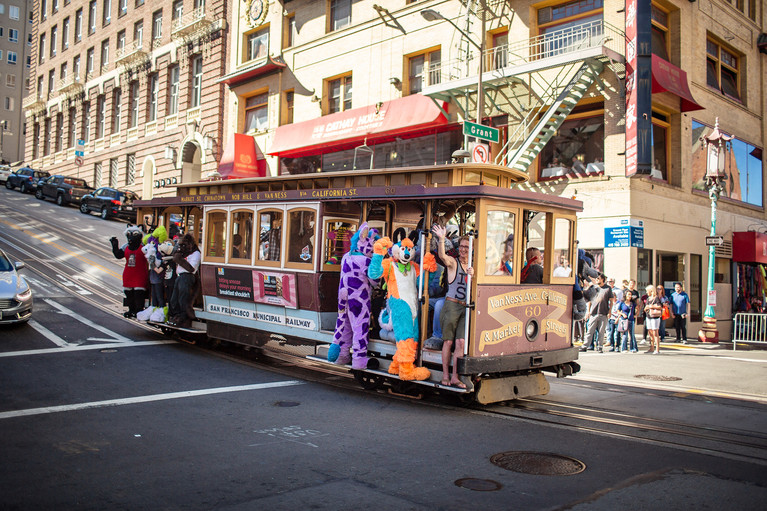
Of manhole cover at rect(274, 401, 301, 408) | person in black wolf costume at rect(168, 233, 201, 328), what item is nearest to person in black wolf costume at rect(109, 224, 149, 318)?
person in black wolf costume at rect(168, 233, 201, 328)

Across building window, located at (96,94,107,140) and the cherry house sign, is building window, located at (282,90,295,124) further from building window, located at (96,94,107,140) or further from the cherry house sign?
building window, located at (96,94,107,140)

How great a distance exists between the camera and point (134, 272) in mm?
12797

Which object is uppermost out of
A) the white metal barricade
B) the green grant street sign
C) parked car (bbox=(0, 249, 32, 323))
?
the green grant street sign

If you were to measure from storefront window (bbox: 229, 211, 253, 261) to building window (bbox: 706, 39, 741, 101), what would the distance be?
18.2 meters

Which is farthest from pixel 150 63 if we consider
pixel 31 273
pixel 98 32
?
pixel 31 273

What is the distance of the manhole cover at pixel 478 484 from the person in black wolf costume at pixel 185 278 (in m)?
7.90

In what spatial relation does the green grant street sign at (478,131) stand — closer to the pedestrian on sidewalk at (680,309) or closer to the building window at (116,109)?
the pedestrian on sidewalk at (680,309)

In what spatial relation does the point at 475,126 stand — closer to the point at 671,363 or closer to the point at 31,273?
the point at 671,363

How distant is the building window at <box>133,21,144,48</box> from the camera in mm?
39722

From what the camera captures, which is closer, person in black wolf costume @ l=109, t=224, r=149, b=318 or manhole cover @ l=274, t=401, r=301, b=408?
manhole cover @ l=274, t=401, r=301, b=408

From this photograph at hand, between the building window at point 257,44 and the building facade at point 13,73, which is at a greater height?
the building facade at point 13,73

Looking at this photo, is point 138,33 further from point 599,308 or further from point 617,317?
point 617,317

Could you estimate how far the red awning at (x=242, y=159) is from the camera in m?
28.7

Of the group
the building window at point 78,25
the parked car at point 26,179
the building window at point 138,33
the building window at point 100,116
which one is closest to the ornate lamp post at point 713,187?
the building window at point 138,33
